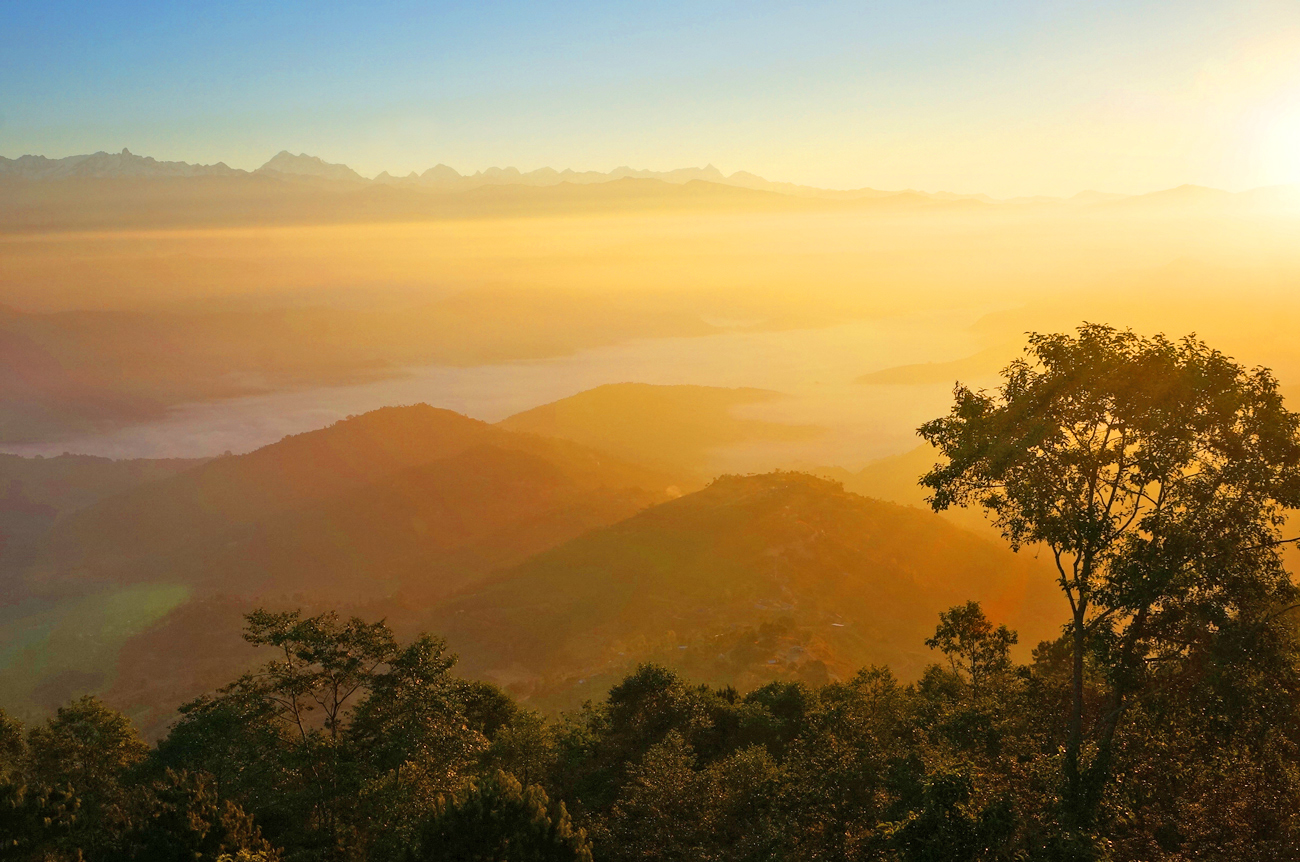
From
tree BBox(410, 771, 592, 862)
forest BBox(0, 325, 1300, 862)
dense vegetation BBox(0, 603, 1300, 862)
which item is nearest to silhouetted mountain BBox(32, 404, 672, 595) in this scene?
dense vegetation BBox(0, 603, 1300, 862)

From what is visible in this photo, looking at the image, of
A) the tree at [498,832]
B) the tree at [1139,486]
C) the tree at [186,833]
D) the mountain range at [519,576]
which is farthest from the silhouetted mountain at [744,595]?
the tree at [1139,486]

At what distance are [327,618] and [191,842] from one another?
10.6 m

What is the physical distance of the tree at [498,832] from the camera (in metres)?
19.9

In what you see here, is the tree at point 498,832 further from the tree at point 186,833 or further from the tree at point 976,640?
the tree at point 976,640

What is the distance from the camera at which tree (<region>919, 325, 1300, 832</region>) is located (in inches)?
727

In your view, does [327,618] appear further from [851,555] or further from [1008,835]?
[851,555]

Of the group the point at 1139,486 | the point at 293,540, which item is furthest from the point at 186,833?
the point at 293,540

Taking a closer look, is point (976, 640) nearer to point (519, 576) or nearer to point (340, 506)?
point (519, 576)

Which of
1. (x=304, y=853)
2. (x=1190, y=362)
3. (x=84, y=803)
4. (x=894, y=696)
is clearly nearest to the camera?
(x=1190, y=362)

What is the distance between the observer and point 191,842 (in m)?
19.8

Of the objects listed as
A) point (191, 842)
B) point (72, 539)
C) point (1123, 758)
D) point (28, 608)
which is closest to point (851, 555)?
point (1123, 758)

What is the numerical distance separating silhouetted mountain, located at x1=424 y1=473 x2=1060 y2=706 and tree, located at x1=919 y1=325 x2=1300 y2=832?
53912 mm

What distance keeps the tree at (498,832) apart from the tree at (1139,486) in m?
12.7

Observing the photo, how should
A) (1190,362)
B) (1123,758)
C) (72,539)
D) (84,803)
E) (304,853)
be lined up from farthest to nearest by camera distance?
(72,539), (84,803), (304,853), (1123,758), (1190,362)
